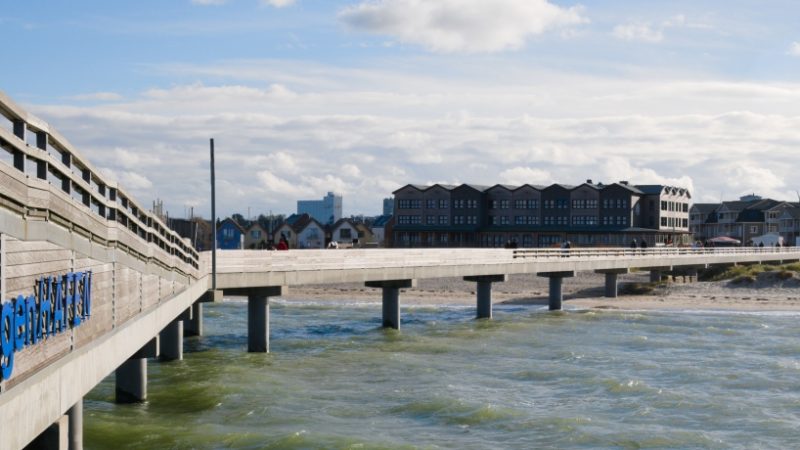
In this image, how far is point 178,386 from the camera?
26.0m

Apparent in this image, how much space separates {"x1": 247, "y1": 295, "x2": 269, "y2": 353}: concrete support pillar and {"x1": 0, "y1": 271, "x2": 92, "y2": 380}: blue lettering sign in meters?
21.5

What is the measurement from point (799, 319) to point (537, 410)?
103 feet

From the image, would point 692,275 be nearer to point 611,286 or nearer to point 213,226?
point 611,286

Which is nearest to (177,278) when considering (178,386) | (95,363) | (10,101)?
(178,386)

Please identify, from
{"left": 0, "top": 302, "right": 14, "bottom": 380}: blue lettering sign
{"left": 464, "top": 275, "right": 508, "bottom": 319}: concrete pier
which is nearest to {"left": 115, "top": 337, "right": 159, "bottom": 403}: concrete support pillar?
{"left": 0, "top": 302, "right": 14, "bottom": 380}: blue lettering sign

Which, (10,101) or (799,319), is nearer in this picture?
(10,101)

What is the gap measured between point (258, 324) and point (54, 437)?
21.7 meters

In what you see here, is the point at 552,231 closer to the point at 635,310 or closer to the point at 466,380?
the point at 635,310

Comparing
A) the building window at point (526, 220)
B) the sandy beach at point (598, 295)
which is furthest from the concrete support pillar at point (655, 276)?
the building window at point (526, 220)

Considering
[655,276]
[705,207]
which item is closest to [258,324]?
[655,276]

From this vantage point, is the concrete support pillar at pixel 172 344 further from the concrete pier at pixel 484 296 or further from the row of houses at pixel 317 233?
the row of houses at pixel 317 233

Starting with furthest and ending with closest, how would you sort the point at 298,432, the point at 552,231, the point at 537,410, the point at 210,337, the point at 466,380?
the point at 552,231
the point at 210,337
the point at 466,380
the point at 537,410
the point at 298,432

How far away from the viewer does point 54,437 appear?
10938 millimetres

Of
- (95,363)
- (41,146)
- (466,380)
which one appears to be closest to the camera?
(41,146)
